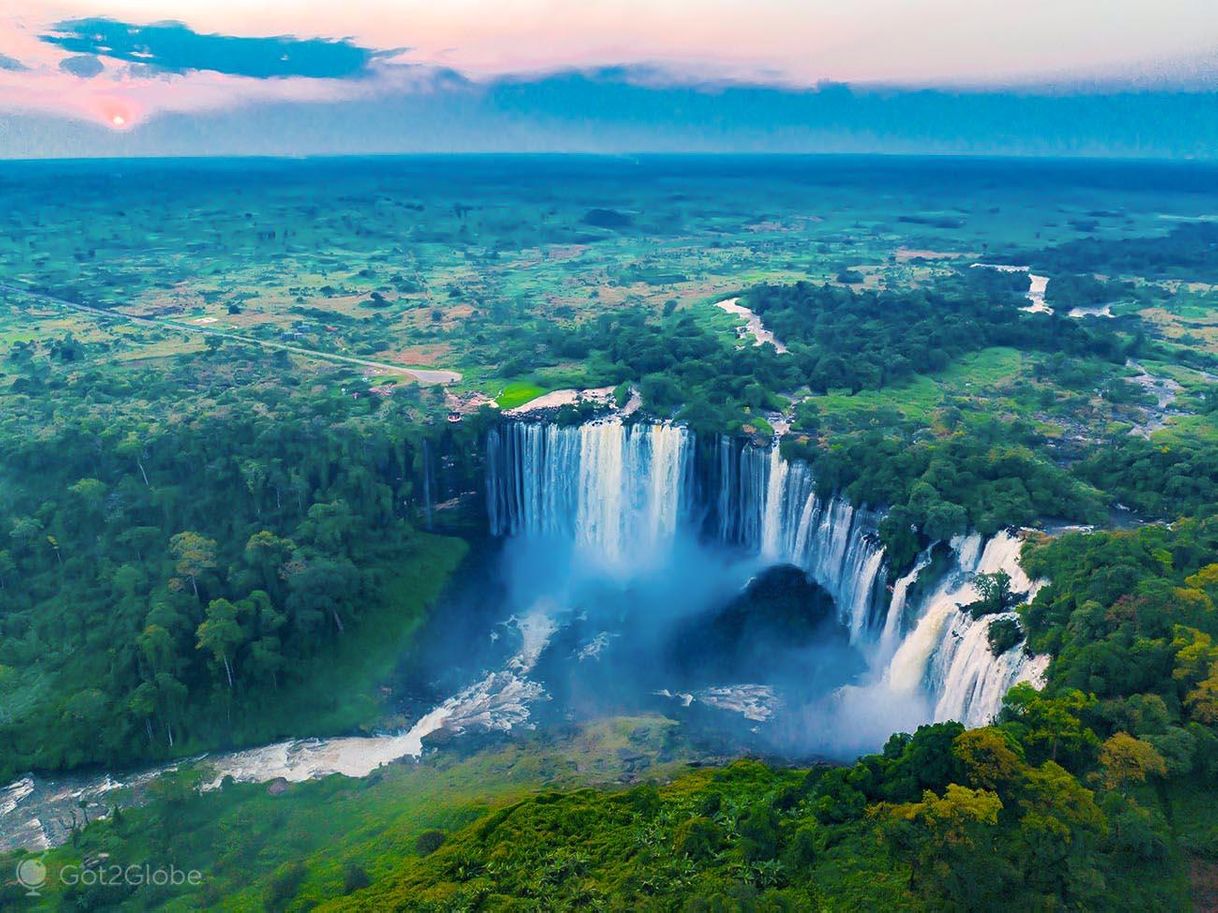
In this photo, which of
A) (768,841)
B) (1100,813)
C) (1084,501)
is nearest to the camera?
(1100,813)

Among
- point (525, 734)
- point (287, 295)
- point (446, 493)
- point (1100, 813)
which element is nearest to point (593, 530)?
point (446, 493)

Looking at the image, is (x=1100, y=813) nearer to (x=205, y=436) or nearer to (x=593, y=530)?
(x=593, y=530)

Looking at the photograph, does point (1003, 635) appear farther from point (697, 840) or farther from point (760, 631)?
point (697, 840)

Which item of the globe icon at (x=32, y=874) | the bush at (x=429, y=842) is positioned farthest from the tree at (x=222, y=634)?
→ the bush at (x=429, y=842)

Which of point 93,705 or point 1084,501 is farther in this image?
point 1084,501

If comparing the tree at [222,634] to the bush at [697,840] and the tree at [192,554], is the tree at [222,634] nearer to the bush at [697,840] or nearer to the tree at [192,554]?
the tree at [192,554]

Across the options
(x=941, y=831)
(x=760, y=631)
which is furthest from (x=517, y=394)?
(x=941, y=831)
